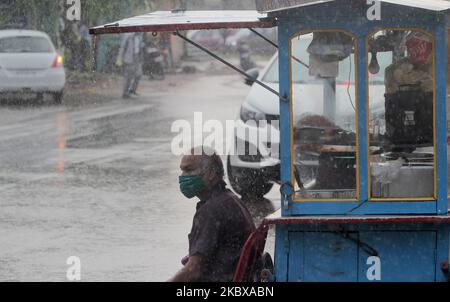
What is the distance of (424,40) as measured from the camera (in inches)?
258

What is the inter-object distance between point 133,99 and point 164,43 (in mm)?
9742

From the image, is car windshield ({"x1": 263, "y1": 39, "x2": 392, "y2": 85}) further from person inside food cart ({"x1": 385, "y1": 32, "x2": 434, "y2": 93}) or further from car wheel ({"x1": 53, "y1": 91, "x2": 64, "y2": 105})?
car wheel ({"x1": 53, "y1": 91, "x2": 64, "y2": 105})

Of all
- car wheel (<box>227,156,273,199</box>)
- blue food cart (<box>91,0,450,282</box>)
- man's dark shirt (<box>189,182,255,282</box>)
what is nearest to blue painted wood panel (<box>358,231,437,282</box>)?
blue food cart (<box>91,0,450,282</box>)

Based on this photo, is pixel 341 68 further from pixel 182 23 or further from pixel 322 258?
pixel 322 258

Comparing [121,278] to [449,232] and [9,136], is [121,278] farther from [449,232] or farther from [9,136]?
[9,136]

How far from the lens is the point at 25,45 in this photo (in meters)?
26.3

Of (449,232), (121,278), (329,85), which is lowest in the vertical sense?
(121,278)

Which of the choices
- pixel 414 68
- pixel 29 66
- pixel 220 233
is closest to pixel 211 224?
pixel 220 233

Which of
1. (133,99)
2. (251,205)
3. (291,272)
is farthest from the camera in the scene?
(133,99)

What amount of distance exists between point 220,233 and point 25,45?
67.3ft

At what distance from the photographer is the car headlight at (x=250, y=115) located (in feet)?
41.2

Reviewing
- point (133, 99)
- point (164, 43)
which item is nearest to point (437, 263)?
point (133, 99)
